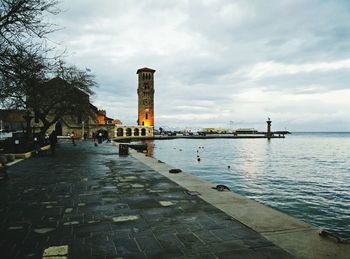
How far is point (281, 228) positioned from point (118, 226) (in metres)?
3.16

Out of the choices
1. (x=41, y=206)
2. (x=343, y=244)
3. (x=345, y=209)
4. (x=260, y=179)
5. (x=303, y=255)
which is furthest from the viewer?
(x=260, y=179)

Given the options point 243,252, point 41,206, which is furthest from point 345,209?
point 41,206

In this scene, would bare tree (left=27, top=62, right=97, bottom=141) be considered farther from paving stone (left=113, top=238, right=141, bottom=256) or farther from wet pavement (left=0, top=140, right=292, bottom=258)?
paving stone (left=113, top=238, right=141, bottom=256)

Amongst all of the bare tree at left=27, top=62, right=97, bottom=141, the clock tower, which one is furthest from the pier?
the clock tower

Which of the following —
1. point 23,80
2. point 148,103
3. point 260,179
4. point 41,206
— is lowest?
point 260,179

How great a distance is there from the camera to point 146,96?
114m

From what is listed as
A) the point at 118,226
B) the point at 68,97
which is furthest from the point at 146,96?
the point at 118,226

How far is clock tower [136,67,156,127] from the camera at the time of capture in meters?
113

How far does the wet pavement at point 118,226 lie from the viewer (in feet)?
15.6

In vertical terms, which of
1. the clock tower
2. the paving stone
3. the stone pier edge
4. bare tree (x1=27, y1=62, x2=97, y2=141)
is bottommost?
the paving stone

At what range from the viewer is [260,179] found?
77.7 feet

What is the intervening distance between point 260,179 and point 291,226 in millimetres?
18461

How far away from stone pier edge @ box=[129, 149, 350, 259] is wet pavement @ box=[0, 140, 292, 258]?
0.23 meters

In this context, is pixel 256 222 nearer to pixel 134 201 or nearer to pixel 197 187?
pixel 134 201
